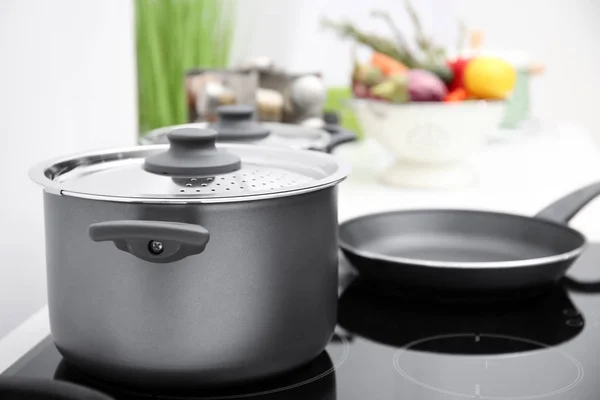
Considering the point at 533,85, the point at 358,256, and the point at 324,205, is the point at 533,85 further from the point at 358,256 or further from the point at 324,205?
A: the point at 324,205

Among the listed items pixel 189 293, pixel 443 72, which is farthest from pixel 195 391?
pixel 443 72

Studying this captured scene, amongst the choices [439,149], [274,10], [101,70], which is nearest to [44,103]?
[101,70]

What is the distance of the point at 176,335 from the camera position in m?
0.53

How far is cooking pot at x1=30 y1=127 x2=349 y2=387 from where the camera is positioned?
513mm

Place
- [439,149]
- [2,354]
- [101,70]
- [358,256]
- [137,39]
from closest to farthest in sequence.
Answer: [2,354] → [358,256] → [101,70] → [439,149] → [137,39]

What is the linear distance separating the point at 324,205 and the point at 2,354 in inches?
14.0

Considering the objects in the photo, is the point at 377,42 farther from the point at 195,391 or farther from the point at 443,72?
the point at 195,391

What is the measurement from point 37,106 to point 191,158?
33cm

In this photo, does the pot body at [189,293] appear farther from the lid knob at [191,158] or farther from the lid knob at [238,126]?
the lid knob at [238,126]

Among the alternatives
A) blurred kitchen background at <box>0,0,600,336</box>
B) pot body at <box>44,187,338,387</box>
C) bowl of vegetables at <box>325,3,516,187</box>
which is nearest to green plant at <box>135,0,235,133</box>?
blurred kitchen background at <box>0,0,600,336</box>

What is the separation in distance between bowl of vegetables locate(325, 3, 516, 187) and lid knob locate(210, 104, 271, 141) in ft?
1.72

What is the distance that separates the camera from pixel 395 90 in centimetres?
141

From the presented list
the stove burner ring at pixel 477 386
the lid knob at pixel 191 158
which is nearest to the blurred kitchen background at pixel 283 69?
the lid knob at pixel 191 158

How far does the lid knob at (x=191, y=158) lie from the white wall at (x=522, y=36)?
1.78 meters
